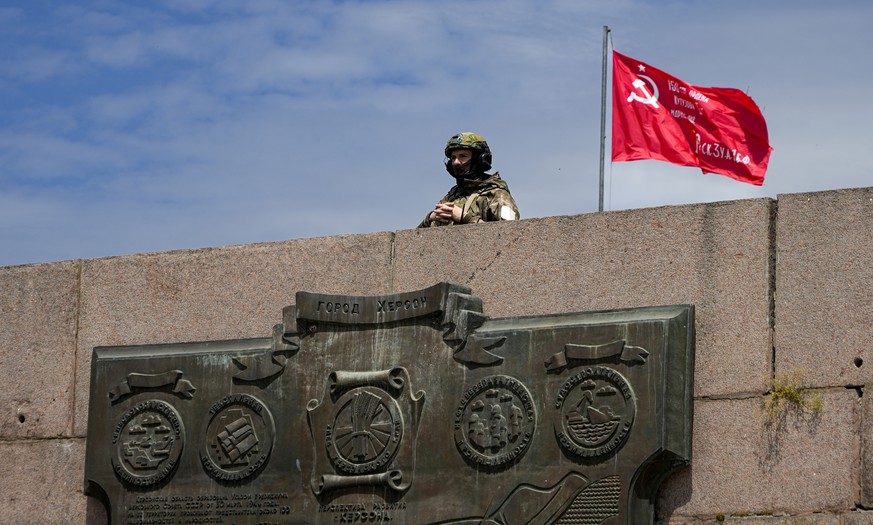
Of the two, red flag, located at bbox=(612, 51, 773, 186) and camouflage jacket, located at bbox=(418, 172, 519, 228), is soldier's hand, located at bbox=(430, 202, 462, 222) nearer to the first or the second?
camouflage jacket, located at bbox=(418, 172, 519, 228)

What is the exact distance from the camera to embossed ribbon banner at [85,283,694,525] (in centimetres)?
929

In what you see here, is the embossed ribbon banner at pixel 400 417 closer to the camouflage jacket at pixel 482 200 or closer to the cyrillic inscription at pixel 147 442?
the cyrillic inscription at pixel 147 442

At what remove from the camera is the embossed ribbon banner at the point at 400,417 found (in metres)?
9.29

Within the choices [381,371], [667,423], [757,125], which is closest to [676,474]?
[667,423]

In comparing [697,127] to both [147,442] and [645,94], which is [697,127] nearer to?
[645,94]

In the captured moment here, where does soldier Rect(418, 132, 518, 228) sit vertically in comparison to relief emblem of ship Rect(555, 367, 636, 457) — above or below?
above

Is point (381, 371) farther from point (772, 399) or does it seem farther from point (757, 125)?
point (757, 125)

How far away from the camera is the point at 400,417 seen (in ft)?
32.4

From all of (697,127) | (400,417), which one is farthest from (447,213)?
(697,127)

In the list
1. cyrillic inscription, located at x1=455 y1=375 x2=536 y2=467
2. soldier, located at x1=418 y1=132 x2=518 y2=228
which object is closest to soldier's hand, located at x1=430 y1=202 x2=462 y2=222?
soldier, located at x1=418 y1=132 x2=518 y2=228

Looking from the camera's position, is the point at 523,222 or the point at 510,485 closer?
the point at 510,485

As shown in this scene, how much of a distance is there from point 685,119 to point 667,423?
6.17 metres

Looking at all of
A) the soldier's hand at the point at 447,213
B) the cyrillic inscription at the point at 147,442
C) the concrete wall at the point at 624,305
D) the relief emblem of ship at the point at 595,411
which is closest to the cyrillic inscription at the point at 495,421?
the relief emblem of ship at the point at 595,411

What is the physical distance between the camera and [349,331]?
1022 centimetres
